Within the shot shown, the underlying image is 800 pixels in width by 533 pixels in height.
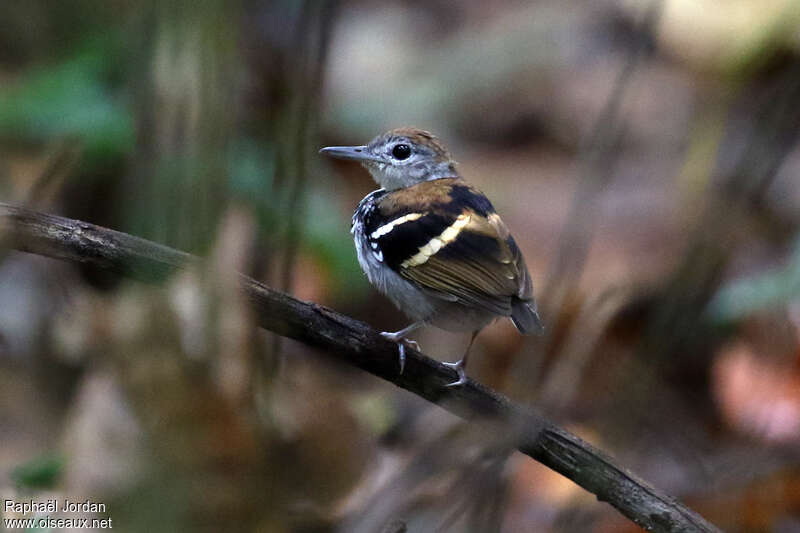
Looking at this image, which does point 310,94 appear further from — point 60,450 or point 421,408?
point 421,408

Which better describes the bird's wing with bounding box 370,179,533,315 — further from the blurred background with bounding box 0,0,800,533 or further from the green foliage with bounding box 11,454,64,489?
the green foliage with bounding box 11,454,64,489

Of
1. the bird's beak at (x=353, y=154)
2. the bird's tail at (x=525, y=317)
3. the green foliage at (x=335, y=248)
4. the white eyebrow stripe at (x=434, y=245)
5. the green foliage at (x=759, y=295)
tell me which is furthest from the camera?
the green foliage at (x=335, y=248)

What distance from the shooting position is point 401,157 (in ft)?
16.3

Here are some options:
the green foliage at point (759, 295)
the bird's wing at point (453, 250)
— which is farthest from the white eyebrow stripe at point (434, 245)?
the green foliage at point (759, 295)

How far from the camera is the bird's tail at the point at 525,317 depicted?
373 cm

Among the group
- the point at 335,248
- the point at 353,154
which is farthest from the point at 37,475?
the point at 335,248

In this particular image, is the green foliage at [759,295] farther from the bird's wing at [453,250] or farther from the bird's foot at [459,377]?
the bird's foot at [459,377]

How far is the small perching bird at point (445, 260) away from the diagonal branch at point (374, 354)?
0.23 m

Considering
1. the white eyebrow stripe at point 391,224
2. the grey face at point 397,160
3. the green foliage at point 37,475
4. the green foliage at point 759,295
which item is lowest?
the green foliage at point 759,295

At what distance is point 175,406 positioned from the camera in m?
2.07

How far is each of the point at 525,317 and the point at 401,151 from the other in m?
1.44

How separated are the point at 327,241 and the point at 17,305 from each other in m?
1.84

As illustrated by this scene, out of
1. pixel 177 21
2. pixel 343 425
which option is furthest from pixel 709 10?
pixel 177 21

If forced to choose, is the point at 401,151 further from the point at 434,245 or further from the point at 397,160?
the point at 434,245
